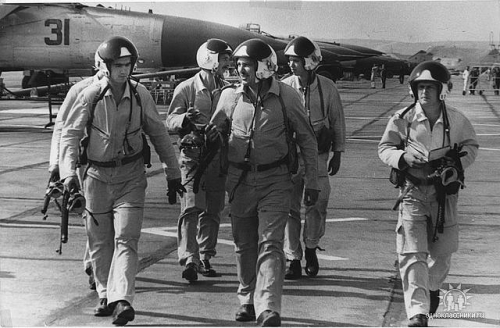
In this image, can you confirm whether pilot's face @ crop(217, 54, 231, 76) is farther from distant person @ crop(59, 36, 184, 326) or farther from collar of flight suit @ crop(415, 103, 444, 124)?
collar of flight suit @ crop(415, 103, 444, 124)

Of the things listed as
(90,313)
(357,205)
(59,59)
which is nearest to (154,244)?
(90,313)

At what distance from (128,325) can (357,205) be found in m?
5.43

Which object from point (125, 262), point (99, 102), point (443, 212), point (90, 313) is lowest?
point (90, 313)

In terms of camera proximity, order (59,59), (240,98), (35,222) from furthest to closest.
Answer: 1. (59,59)
2. (35,222)
3. (240,98)

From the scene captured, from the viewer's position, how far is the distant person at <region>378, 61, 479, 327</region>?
6215 millimetres

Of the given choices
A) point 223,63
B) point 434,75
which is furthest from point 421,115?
point 223,63

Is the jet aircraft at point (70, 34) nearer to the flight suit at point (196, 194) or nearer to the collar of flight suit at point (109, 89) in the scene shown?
the flight suit at point (196, 194)

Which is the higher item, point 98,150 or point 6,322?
point 98,150

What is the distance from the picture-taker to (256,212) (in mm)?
6562

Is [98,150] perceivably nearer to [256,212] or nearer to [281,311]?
[256,212]

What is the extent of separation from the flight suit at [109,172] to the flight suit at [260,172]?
24.9 inches

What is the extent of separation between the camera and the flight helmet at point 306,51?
25.2ft

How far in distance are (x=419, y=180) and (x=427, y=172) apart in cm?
8

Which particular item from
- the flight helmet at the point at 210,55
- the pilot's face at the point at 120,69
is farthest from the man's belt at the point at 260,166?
the flight helmet at the point at 210,55
